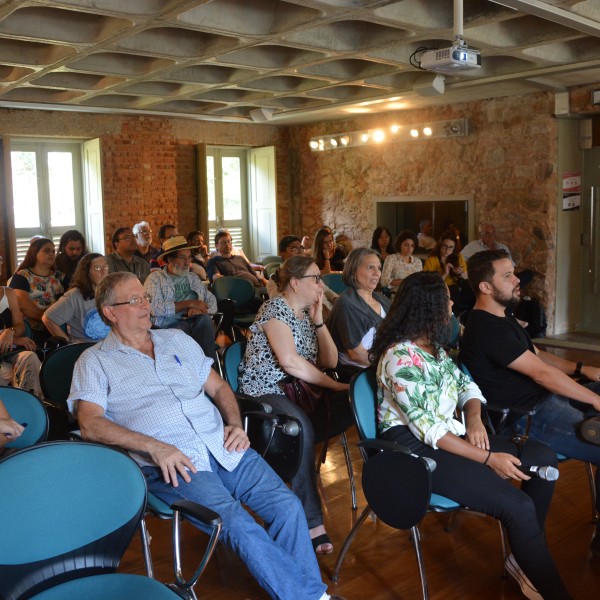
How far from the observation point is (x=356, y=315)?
4.16 m

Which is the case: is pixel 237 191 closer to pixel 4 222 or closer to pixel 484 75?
pixel 4 222

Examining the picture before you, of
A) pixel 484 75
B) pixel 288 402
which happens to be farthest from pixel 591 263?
pixel 288 402

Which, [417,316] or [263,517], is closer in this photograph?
[263,517]

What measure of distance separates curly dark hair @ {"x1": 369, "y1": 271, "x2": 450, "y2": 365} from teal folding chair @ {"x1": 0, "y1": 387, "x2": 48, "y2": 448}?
136cm

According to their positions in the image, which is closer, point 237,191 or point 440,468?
point 440,468

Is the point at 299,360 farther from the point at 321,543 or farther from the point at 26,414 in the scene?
the point at 26,414

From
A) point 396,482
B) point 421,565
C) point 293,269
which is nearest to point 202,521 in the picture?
point 396,482

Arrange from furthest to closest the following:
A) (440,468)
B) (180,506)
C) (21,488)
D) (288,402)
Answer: (288,402), (440,468), (180,506), (21,488)

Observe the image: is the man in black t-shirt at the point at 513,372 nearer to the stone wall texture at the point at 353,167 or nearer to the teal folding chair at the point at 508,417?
the teal folding chair at the point at 508,417

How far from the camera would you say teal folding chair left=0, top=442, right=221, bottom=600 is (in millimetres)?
2004

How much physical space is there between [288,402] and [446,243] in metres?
5.05

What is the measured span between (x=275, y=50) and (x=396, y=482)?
16.9 ft

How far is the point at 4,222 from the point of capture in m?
9.38

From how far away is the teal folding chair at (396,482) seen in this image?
267 cm
